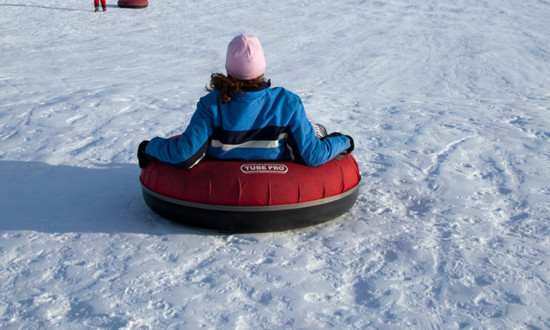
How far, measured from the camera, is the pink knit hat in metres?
3.44

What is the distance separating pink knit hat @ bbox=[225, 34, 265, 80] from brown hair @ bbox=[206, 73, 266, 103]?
30 mm

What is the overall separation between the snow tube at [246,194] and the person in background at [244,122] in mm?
89

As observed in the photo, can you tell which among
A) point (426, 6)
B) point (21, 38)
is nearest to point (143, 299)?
point (21, 38)

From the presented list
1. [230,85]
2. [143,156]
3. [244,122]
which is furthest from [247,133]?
[143,156]

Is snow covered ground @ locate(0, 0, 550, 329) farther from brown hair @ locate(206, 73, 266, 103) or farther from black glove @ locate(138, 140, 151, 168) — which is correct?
black glove @ locate(138, 140, 151, 168)

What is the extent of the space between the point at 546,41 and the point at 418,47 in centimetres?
280

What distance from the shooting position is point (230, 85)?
3490 millimetres

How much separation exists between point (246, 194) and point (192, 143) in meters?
0.43

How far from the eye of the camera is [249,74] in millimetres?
3496

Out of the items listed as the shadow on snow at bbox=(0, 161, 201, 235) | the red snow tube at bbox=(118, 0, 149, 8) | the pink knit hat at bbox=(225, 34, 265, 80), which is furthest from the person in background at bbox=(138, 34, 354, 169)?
the red snow tube at bbox=(118, 0, 149, 8)

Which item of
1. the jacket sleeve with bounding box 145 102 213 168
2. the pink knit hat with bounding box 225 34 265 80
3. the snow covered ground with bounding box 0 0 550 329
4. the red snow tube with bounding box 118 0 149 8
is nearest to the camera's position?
the snow covered ground with bounding box 0 0 550 329

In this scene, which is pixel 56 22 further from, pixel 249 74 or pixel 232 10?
pixel 249 74

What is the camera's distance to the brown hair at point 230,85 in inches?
137

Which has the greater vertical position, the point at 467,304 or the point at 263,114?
the point at 263,114
